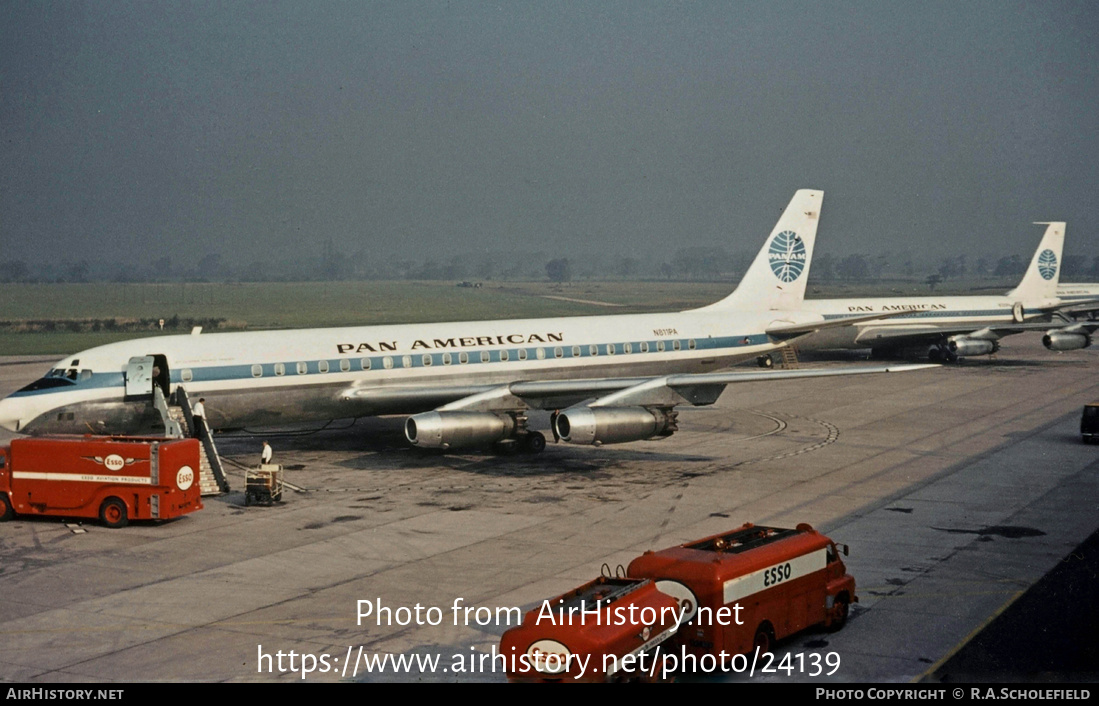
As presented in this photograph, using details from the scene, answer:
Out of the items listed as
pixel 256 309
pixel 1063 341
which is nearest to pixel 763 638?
pixel 1063 341

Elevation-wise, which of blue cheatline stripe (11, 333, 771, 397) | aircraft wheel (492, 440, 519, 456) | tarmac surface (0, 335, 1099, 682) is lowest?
tarmac surface (0, 335, 1099, 682)

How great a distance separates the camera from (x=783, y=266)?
153 feet

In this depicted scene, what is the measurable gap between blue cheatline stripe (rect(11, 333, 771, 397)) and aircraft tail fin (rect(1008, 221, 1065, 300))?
45464 mm

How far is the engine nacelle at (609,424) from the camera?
30562 millimetres

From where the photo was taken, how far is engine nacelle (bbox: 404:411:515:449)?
1221 inches

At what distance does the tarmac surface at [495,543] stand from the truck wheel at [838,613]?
0.16m

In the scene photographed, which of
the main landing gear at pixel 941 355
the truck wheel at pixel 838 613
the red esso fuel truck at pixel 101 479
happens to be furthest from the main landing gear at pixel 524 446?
the main landing gear at pixel 941 355

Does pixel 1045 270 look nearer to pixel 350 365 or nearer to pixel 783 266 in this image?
pixel 783 266

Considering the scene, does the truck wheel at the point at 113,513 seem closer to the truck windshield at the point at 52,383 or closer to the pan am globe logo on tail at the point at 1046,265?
the truck windshield at the point at 52,383

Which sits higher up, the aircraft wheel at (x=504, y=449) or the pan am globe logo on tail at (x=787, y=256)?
the pan am globe logo on tail at (x=787, y=256)

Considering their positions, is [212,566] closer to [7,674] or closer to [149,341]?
[7,674]

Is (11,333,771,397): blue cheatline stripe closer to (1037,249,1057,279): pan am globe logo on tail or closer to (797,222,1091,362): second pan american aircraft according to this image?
(797,222,1091,362): second pan american aircraft

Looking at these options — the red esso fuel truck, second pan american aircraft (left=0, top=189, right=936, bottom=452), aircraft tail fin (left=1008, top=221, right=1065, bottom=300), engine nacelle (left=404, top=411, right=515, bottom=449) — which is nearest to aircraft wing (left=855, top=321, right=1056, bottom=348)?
aircraft tail fin (left=1008, top=221, right=1065, bottom=300)
